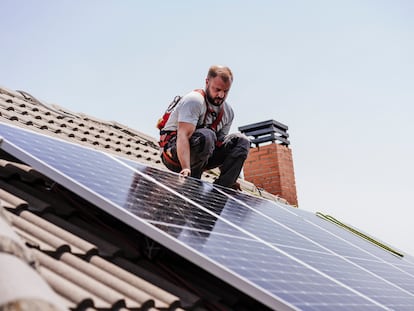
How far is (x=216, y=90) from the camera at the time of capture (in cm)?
489

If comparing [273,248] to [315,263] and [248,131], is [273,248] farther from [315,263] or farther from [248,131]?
[248,131]

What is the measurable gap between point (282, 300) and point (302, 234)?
2041mm

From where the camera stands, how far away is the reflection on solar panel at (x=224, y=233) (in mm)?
2537

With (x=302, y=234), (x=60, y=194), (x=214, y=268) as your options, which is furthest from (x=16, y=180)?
(x=302, y=234)

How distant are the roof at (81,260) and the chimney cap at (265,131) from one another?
7273mm

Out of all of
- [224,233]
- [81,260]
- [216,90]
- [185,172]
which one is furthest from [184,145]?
[81,260]

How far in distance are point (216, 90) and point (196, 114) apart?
35 centimetres

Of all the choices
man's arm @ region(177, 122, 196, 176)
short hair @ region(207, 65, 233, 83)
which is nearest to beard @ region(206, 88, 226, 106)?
short hair @ region(207, 65, 233, 83)

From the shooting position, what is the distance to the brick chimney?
1026cm

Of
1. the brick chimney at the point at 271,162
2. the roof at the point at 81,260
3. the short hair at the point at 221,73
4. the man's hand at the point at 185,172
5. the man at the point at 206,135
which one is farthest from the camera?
the brick chimney at the point at 271,162

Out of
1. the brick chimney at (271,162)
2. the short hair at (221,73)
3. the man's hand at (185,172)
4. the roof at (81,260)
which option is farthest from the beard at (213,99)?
the brick chimney at (271,162)

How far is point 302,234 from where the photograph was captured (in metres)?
4.34

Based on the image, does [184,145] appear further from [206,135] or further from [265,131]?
[265,131]

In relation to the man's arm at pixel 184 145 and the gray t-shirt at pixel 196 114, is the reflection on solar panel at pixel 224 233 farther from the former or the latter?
the gray t-shirt at pixel 196 114
